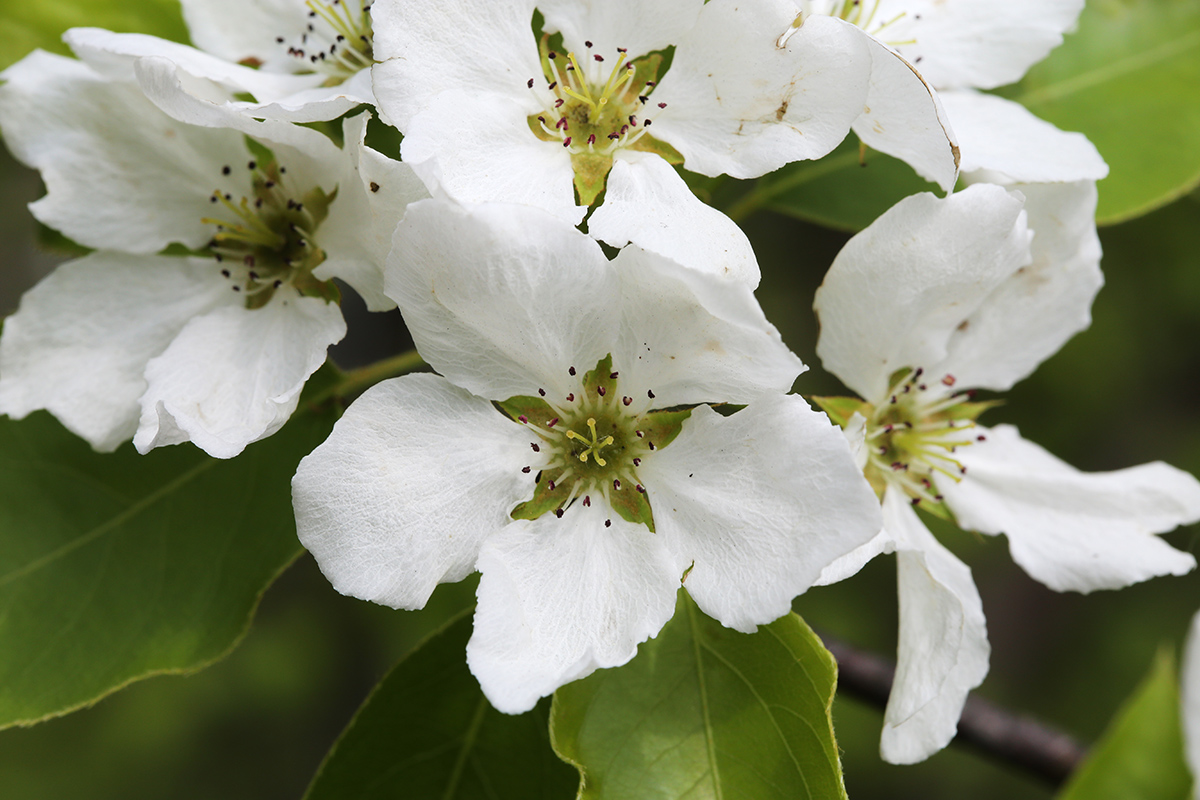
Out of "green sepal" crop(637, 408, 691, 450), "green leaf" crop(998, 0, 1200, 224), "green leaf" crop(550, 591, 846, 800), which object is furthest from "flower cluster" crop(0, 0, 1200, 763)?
"green leaf" crop(998, 0, 1200, 224)

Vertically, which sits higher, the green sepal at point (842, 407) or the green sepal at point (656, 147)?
the green sepal at point (656, 147)

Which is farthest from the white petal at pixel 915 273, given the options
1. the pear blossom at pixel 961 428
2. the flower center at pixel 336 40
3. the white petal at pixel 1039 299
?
the flower center at pixel 336 40

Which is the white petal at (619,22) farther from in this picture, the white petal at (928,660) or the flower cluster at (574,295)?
the white petal at (928,660)

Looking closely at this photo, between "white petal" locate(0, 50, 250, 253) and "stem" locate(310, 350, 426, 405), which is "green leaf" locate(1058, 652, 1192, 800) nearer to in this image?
"stem" locate(310, 350, 426, 405)

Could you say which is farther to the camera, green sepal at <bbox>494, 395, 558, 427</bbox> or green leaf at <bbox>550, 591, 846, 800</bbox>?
green sepal at <bbox>494, 395, 558, 427</bbox>

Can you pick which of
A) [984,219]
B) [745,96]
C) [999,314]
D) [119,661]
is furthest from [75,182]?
[999,314]

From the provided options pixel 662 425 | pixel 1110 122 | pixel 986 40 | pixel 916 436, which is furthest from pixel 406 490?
pixel 1110 122
